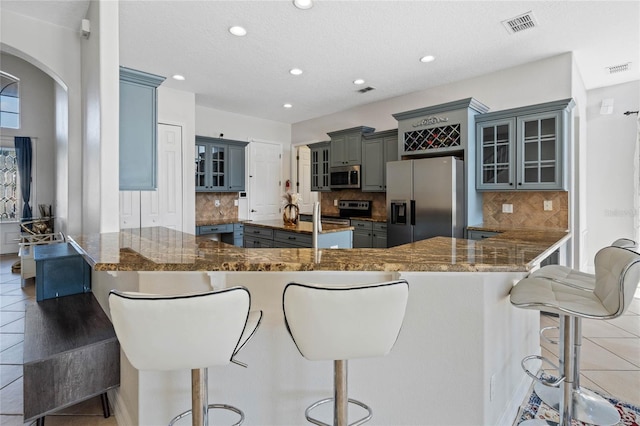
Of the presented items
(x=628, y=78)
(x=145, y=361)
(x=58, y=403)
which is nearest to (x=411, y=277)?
(x=145, y=361)

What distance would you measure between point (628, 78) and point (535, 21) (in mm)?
2495

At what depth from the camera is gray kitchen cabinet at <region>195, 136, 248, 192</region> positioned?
5777 millimetres

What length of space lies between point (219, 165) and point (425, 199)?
3636 millimetres

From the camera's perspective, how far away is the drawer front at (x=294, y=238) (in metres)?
4.10

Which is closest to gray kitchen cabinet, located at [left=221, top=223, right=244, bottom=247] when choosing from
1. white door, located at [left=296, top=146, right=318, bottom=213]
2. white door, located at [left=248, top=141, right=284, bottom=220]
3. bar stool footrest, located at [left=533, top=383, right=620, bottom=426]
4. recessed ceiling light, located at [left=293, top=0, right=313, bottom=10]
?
white door, located at [left=248, top=141, right=284, bottom=220]

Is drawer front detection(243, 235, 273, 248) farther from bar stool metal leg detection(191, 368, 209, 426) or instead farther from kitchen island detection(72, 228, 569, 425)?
bar stool metal leg detection(191, 368, 209, 426)

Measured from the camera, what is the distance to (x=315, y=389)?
165cm

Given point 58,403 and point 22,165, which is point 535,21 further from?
point 22,165

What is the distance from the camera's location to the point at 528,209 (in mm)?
4207

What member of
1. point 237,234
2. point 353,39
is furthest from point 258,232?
point 353,39

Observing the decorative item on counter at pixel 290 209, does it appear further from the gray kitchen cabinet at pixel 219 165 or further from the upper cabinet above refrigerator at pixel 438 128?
the gray kitchen cabinet at pixel 219 165

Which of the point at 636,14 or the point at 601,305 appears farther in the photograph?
the point at 636,14

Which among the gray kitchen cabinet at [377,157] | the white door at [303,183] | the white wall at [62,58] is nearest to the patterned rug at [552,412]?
the gray kitchen cabinet at [377,157]

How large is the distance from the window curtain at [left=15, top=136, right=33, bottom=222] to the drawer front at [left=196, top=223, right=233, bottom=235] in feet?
13.0
